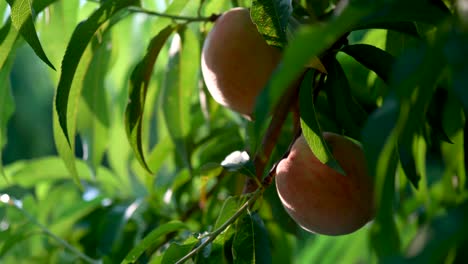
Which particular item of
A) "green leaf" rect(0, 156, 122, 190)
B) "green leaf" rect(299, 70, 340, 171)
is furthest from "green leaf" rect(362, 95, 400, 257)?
"green leaf" rect(0, 156, 122, 190)

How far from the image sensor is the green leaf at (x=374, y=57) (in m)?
0.60

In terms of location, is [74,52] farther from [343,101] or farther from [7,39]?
[343,101]

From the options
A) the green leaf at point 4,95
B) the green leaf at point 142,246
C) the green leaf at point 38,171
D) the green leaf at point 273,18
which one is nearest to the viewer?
the green leaf at point 273,18

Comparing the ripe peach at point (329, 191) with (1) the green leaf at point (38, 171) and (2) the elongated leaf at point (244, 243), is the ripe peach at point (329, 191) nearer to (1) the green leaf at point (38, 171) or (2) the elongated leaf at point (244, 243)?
(2) the elongated leaf at point (244, 243)

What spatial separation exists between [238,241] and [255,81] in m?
0.13

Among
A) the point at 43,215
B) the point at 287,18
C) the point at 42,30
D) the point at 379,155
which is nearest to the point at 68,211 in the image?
the point at 43,215

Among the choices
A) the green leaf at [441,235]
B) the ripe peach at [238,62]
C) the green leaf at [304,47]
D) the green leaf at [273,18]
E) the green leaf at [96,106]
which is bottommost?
the green leaf at [96,106]

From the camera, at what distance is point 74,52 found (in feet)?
2.18

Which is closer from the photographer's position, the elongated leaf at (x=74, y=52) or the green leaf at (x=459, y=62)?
the green leaf at (x=459, y=62)

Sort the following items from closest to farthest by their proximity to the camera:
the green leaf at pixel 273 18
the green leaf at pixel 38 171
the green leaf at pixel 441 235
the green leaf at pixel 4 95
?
the green leaf at pixel 441 235
the green leaf at pixel 273 18
the green leaf at pixel 4 95
the green leaf at pixel 38 171

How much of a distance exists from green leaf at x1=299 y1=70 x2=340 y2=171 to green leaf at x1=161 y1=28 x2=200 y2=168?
272 millimetres

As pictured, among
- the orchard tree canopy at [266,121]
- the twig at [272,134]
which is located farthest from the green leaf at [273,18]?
the twig at [272,134]

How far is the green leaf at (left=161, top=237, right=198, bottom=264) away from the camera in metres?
0.62

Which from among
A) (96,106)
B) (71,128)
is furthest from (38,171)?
(71,128)
